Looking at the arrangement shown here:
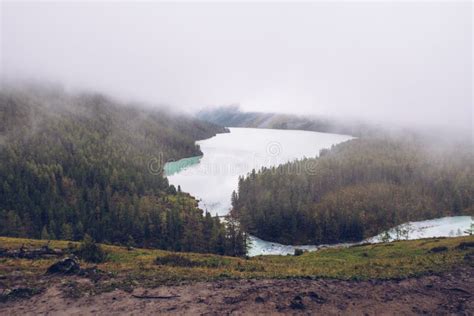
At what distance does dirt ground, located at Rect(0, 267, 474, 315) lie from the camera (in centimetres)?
3086

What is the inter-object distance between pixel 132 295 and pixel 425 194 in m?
203

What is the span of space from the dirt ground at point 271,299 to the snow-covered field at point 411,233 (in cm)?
8671

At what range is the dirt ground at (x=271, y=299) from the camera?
30859 millimetres

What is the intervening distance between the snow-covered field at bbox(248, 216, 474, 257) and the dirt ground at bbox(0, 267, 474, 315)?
86.7 m

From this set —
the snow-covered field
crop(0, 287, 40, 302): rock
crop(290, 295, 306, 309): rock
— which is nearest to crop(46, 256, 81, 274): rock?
crop(0, 287, 40, 302): rock

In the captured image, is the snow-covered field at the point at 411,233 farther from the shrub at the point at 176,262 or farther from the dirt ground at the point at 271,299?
the dirt ground at the point at 271,299

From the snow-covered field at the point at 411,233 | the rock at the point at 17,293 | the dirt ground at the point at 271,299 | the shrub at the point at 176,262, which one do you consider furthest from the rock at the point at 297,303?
the snow-covered field at the point at 411,233

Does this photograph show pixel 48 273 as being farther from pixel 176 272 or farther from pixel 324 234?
pixel 324 234

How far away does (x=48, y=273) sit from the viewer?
39031 millimetres

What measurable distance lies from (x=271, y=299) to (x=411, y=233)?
464ft

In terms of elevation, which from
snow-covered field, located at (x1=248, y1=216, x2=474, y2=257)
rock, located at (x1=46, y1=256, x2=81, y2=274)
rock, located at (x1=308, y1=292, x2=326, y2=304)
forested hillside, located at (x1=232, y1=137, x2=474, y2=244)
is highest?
rock, located at (x1=46, y1=256, x2=81, y2=274)

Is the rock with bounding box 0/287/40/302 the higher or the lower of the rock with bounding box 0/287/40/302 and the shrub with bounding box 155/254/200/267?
the higher

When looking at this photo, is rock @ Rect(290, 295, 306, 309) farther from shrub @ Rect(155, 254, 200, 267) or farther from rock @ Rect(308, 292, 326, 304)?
shrub @ Rect(155, 254, 200, 267)

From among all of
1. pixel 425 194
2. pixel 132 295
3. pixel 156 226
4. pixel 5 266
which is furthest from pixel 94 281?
pixel 425 194
